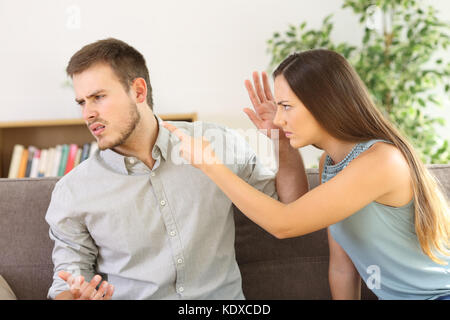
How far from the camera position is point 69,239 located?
1.13 metres

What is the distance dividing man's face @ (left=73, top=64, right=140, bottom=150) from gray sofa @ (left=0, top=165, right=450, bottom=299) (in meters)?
0.28

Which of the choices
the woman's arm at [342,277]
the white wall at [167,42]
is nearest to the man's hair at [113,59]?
the woman's arm at [342,277]

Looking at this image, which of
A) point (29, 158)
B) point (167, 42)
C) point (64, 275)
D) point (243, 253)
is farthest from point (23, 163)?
point (64, 275)

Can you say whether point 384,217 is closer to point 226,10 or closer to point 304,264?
point 304,264

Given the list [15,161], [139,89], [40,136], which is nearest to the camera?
[139,89]

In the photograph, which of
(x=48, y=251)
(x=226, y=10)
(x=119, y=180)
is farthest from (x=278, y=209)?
(x=226, y=10)

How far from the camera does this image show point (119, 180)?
3.81ft

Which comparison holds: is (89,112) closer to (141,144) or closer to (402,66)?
(141,144)

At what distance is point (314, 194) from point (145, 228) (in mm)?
424

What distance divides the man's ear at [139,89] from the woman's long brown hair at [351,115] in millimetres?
404

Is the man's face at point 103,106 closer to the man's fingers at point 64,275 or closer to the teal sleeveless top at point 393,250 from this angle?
the man's fingers at point 64,275

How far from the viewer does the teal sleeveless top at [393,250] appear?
41.6 inches

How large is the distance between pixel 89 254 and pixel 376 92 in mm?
2054

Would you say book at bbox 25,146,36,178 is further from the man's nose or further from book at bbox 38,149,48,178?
the man's nose
